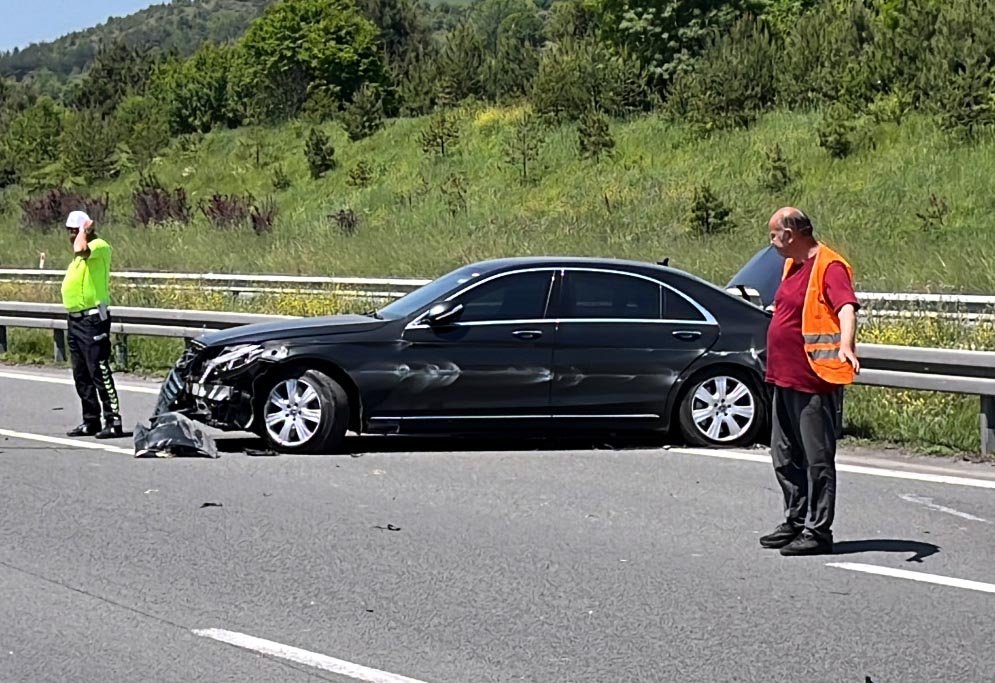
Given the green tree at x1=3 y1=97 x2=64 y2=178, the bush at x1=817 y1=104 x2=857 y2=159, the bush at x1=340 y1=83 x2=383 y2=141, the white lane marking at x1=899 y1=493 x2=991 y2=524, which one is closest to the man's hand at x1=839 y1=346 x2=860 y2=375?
the white lane marking at x1=899 y1=493 x2=991 y2=524

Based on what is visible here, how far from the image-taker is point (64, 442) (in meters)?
11.8

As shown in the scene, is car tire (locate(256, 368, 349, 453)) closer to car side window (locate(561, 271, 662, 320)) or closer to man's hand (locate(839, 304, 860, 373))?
car side window (locate(561, 271, 662, 320))

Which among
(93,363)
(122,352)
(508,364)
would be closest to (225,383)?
(93,363)

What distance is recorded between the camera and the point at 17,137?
70.4 meters

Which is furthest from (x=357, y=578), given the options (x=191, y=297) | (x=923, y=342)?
(x=191, y=297)

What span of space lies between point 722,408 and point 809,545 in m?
3.53

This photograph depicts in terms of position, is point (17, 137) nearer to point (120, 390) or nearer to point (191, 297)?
point (191, 297)

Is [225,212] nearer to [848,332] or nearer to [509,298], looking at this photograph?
[509,298]

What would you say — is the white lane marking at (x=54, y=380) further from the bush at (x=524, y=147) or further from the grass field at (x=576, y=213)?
the bush at (x=524, y=147)

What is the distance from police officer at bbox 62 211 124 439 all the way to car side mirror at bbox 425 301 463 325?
270 centimetres

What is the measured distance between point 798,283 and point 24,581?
4209 millimetres

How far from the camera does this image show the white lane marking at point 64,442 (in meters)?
11.4

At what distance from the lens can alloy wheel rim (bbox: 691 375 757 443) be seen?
37.2 feet

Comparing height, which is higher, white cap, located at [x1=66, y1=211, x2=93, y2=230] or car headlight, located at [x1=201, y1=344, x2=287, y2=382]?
white cap, located at [x1=66, y1=211, x2=93, y2=230]
